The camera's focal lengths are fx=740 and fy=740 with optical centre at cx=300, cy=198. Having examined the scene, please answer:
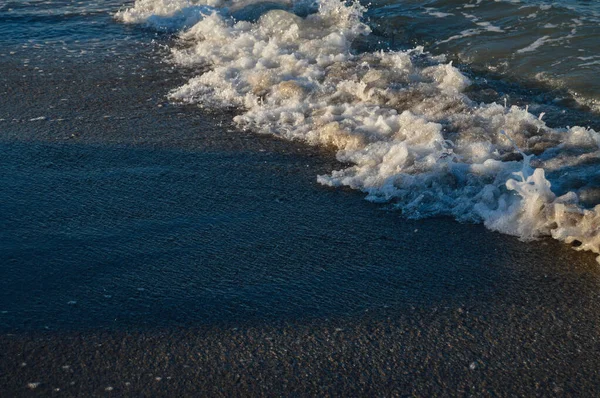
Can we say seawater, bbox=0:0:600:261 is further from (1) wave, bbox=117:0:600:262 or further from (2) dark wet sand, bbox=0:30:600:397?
(2) dark wet sand, bbox=0:30:600:397

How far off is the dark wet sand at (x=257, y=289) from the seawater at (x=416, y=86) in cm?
32

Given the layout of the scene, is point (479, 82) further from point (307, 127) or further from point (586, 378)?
point (586, 378)

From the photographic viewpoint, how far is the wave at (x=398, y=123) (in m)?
4.75

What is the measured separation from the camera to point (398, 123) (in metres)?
6.05

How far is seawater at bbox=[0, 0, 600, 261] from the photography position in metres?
4.95

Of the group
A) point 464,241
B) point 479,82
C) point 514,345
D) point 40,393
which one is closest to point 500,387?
point 514,345

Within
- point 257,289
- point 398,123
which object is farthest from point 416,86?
point 257,289

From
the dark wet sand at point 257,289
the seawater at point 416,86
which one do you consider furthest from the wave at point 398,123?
the dark wet sand at point 257,289

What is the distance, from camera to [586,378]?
3385 mm

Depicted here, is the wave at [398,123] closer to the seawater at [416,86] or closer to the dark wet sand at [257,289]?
the seawater at [416,86]

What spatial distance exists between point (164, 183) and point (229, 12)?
5447 millimetres

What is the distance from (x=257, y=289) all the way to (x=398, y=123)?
249cm

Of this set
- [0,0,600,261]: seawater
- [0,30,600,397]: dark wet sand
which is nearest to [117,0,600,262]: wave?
[0,0,600,261]: seawater

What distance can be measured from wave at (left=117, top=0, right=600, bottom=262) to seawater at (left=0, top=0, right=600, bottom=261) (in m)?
0.01
